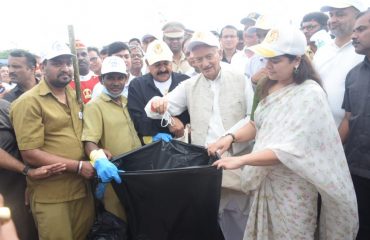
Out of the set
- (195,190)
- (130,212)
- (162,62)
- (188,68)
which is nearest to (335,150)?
(195,190)

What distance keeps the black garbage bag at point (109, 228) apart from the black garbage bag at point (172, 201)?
10cm

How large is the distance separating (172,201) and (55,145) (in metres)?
0.98

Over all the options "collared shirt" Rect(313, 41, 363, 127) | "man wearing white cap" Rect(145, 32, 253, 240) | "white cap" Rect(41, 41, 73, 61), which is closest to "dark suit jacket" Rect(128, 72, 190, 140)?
"man wearing white cap" Rect(145, 32, 253, 240)

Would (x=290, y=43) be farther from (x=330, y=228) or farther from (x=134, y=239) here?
(x=134, y=239)

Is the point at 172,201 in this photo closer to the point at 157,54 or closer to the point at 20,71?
the point at 157,54

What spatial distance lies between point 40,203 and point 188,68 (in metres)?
2.50

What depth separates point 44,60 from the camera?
2.38 m

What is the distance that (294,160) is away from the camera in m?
1.77

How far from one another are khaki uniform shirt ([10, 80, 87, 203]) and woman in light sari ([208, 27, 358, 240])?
1148mm

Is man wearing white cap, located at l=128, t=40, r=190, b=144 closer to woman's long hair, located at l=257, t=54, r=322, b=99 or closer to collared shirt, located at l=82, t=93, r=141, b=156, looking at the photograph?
collared shirt, located at l=82, t=93, r=141, b=156

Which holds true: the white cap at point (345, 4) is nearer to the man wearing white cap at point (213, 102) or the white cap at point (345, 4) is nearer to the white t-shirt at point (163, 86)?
the man wearing white cap at point (213, 102)

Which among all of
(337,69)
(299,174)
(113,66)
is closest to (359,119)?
(337,69)

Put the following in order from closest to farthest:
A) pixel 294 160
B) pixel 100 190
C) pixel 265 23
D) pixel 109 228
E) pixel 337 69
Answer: pixel 294 160 → pixel 109 228 → pixel 100 190 → pixel 337 69 → pixel 265 23

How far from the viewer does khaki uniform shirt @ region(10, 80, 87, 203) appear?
2117 mm
